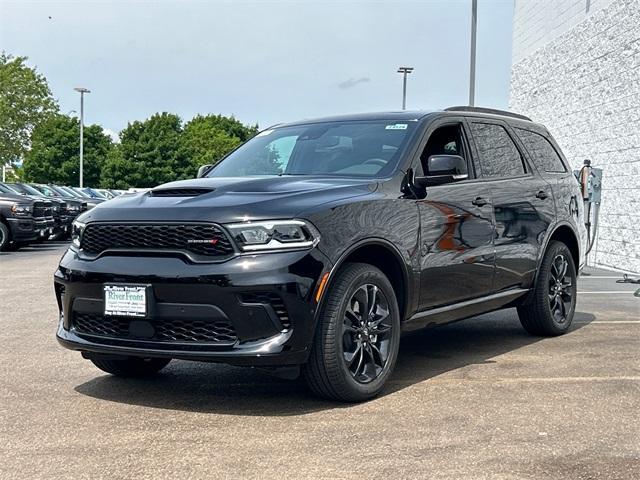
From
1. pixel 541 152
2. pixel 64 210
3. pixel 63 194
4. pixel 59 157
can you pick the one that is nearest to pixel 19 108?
pixel 59 157

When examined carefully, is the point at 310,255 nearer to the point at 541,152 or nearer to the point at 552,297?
the point at 552,297

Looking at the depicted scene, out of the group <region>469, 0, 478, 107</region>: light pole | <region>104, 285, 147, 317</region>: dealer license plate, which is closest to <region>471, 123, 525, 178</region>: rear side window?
<region>104, 285, 147, 317</region>: dealer license plate

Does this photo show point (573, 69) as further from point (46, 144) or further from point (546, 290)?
point (46, 144)

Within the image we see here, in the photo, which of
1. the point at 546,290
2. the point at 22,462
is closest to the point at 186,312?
the point at 22,462

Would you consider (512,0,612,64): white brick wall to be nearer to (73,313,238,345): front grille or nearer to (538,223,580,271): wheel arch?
(538,223,580,271): wheel arch

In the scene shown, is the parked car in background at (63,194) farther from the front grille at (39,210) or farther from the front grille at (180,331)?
the front grille at (180,331)

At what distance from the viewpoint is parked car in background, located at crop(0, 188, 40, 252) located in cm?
1798

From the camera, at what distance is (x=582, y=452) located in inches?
151

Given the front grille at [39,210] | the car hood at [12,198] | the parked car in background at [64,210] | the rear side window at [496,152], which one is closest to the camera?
the rear side window at [496,152]

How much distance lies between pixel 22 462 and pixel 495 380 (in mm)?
2990

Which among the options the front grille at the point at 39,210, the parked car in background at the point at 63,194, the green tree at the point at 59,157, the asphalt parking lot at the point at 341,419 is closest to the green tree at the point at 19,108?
the green tree at the point at 59,157

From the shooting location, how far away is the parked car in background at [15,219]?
18.0 m

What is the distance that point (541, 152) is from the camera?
7.10m

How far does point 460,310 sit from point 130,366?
226 centimetres
